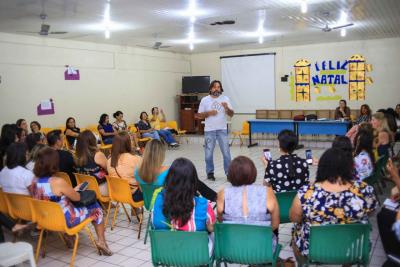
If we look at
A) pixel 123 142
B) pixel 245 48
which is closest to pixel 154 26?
pixel 123 142

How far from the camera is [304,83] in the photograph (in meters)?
12.1

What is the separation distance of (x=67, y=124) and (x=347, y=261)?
7475 millimetres

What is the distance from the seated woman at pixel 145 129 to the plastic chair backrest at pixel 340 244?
8316mm

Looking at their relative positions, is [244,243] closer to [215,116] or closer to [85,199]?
[85,199]

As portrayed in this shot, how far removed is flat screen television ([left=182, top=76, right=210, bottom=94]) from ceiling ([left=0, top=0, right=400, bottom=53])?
245 cm

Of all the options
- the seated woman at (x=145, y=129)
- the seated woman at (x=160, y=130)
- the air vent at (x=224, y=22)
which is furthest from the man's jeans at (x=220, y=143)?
the seated woman at (x=160, y=130)

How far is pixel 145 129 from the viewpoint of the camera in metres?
10.6

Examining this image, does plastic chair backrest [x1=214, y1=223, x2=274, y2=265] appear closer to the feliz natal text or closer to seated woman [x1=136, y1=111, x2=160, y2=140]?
seated woman [x1=136, y1=111, x2=160, y2=140]

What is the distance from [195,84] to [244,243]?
35.8 feet

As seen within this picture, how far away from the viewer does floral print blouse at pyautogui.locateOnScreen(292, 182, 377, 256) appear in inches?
96.2

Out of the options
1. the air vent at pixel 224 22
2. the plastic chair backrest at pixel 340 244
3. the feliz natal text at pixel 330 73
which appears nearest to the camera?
the plastic chair backrest at pixel 340 244

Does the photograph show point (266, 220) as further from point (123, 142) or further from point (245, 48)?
point (245, 48)

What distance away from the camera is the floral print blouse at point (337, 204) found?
2443 mm

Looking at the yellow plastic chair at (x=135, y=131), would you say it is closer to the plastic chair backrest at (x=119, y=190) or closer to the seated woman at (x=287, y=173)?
the plastic chair backrest at (x=119, y=190)
